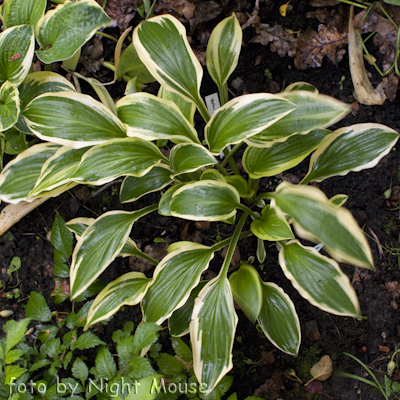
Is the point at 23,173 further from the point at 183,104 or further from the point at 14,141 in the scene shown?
the point at 183,104

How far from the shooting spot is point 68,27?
3.34 ft

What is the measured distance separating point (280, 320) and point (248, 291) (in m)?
0.16

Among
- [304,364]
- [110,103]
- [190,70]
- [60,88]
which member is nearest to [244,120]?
[190,70]

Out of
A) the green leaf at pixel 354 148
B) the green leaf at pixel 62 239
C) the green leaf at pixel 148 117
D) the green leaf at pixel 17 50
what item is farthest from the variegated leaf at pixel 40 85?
the green leaf at pixel 354 148

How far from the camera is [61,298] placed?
1221 mm

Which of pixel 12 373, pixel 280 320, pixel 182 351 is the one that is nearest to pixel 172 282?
pixel 182 351

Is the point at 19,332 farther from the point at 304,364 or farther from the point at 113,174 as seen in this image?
the point at 304,364

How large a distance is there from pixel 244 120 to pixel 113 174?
1.29 feet

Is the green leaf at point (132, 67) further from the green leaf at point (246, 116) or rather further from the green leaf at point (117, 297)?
the green leaf at point (117, 297)

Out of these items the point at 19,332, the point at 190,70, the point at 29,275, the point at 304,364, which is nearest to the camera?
the point at 19,332

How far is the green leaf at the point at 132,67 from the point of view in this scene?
1232 millimetres

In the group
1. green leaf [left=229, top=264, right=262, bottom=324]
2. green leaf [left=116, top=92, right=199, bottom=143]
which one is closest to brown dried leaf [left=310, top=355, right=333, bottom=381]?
green leaf [left=229, top=264, right=262, bottom=324]

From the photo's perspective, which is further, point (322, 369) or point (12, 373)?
point (322, 369)

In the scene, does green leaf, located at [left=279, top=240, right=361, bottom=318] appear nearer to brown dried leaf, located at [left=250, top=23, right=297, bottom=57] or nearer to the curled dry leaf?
the curled dry leaf
